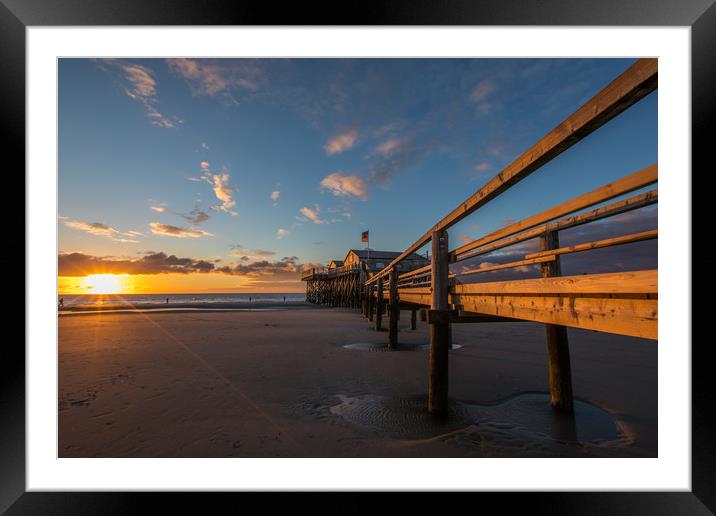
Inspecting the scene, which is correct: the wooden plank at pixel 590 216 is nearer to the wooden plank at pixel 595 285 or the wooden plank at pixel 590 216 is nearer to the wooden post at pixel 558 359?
the wooden plank at pixel 595 285

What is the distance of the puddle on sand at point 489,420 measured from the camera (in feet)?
13.6

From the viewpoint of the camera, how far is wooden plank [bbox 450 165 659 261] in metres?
1.78

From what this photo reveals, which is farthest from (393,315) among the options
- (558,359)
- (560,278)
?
(560,278)

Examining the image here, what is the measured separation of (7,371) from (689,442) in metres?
4.61

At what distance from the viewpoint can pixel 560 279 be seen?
8.23 feet

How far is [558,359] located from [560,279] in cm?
337

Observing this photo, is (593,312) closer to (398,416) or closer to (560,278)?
(560,278)

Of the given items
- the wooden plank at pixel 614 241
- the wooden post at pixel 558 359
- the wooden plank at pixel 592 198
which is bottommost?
the wooden post at pixel 558 359

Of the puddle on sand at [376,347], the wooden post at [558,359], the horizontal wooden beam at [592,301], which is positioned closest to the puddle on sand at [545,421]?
the wooden post at [558,359]

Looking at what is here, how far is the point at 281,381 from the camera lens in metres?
6.57

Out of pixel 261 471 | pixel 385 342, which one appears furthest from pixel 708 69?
pixel 385 342

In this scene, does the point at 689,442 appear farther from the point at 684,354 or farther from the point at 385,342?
the point at 385,342

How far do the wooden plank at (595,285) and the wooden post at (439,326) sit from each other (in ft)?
5.29

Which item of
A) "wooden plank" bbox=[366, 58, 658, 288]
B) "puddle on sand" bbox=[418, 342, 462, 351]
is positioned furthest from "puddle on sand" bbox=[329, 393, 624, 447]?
"puddle on sand" bbox=[418, 342, 462, 351]
